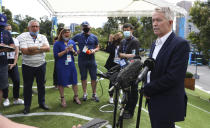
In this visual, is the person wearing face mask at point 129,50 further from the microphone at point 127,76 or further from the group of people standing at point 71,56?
the microphone at point 127,76

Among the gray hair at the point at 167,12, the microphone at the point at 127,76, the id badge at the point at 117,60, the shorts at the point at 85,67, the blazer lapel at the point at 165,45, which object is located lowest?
the shorts at the point at 85,67

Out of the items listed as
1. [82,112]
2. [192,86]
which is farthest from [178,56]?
[192,86]

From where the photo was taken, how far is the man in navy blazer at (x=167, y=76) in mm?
1655

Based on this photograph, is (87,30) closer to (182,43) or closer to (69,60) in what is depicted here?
(69,60)

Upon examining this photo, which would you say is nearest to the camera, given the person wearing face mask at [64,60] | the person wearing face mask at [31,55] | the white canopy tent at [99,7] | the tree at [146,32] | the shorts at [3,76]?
the shorts at [3,76]

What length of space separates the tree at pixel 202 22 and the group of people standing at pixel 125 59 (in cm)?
662

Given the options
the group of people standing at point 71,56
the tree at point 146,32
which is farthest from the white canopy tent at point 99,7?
the group of people standing at point 71,56

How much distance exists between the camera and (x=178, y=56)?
64.4 inches

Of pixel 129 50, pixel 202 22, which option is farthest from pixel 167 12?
pixel 202 22

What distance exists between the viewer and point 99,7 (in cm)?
1995

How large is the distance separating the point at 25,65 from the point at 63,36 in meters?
1.05

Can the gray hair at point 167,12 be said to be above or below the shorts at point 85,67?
above

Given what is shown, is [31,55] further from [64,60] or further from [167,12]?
[167,12]

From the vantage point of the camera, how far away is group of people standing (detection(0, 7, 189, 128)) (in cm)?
170
